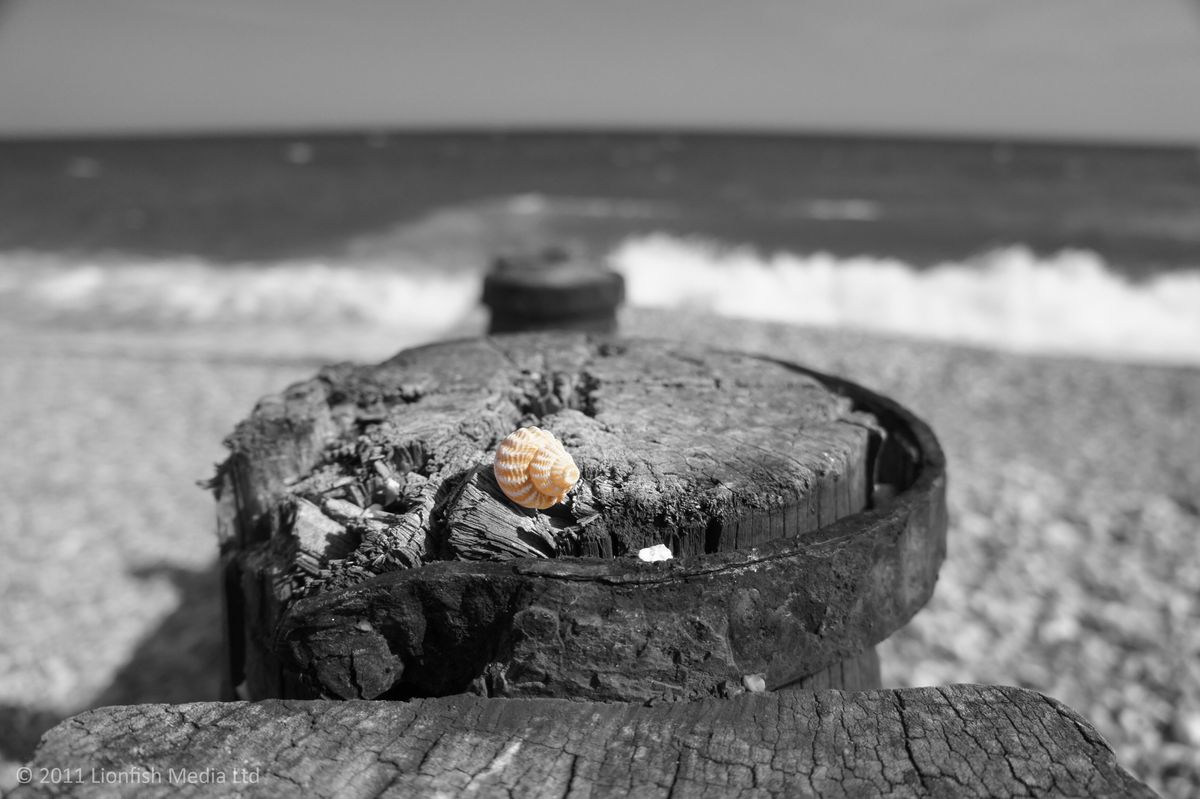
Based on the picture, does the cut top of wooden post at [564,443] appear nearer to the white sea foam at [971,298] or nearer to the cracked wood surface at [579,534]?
the cracked wood surface at [579,534]

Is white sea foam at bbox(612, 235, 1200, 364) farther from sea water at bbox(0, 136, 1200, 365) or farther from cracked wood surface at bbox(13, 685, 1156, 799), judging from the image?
cracked wood surface at bbox(13, 685, 1156, 799)

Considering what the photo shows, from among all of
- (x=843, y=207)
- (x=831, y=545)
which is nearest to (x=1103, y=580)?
(x=831, y=545)

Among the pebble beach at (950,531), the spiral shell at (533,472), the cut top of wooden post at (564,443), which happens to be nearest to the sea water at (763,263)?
the pebble beach at (950,531)

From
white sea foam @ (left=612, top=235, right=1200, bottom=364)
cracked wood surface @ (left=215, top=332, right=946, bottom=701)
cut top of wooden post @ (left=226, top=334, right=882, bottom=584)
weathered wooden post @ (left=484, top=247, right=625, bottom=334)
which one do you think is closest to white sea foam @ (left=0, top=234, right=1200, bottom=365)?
white sea foam @ (left=612, top=235, right=1200, bottom=364)

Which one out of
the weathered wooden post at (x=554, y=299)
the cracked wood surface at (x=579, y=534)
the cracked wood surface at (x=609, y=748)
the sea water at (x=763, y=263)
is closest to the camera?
the cracked wood surface at (x=609, y=748)

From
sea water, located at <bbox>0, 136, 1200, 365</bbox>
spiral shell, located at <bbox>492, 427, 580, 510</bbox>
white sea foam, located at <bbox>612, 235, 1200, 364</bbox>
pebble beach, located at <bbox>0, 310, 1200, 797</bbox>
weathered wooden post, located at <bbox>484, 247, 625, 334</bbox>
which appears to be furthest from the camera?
sea water, located at <bbox>0, 136, 1200, 365</bbox>

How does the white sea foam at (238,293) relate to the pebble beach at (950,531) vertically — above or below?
above

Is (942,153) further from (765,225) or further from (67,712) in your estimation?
(67,712)
